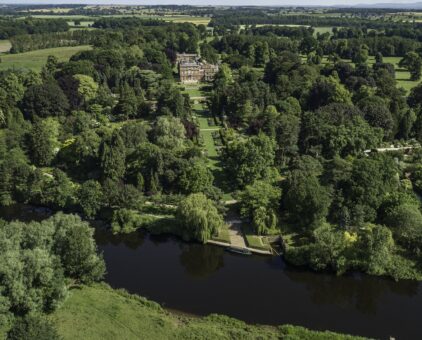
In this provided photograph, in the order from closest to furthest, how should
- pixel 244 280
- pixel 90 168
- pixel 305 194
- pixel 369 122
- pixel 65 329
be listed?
pixel 65 329 → pixel 244 280 → pixel 305 194 → pixel 90 168 → pixel 369 122

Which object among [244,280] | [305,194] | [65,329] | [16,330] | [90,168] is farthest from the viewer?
[90,168]

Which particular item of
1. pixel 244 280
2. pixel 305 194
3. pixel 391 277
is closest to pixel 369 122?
pixel 305 194

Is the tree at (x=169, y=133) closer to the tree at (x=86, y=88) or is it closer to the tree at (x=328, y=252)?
the tree at (x=86, y=88)

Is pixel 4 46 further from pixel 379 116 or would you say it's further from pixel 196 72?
pixel 379 116

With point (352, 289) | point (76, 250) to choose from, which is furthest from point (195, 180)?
point (352, 289)

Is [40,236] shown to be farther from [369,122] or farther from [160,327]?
[369,122]
